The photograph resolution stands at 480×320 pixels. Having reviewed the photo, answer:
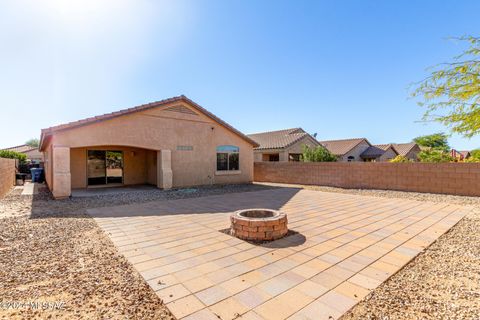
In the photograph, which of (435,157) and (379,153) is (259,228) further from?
(379,153)

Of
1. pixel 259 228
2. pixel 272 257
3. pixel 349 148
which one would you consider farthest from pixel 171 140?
pixel 349 148

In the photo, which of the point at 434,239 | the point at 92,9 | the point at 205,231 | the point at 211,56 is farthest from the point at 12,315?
the point at 211,56

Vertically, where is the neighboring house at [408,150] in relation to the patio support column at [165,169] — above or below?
above

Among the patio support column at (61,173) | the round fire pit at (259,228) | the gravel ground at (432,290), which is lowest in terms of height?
Answer: the gravel ground at (432,290)

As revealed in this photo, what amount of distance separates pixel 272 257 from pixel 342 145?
117ft

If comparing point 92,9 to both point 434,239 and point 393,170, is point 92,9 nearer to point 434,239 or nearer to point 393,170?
point 434,239

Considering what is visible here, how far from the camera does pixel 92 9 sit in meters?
7.77

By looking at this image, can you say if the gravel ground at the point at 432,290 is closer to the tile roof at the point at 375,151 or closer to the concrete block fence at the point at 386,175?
the concrete block fence at the point at 386,175

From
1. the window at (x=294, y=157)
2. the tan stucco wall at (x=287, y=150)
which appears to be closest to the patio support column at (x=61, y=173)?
the tan stucco wall at (x=287, y=150)

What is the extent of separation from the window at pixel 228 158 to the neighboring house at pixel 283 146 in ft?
28.9

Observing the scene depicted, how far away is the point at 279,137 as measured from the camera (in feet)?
101

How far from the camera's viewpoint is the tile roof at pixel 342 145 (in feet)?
113

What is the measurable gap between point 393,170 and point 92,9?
54.2ft

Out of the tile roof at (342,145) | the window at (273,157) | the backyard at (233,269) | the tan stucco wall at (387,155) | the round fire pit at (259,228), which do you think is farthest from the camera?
the tan stucco wall at (387,155)
